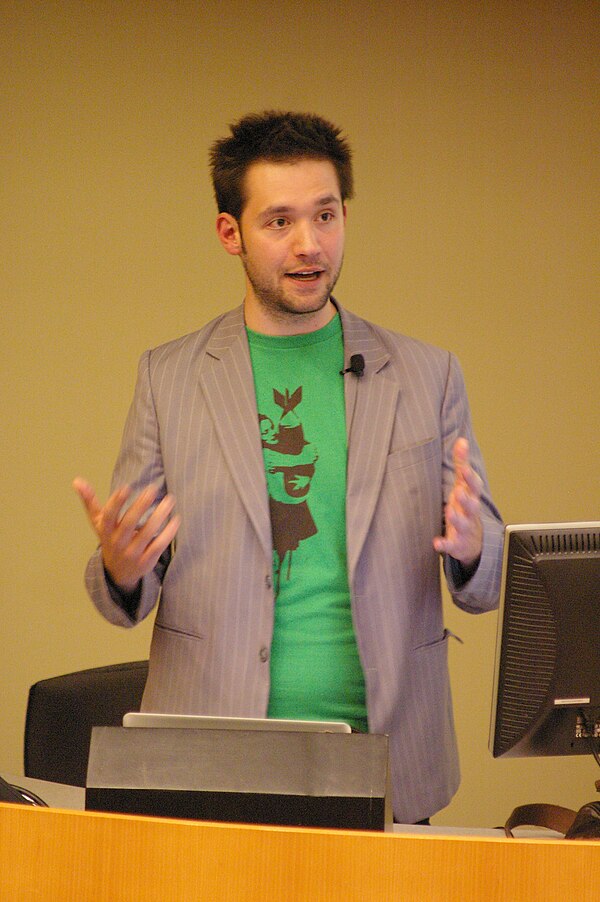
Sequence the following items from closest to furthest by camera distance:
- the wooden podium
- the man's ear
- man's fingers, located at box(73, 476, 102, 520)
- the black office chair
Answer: the wooden podium → man's fingers, located at box(73, 476, 102, 520) → the man's ear → the black office chair

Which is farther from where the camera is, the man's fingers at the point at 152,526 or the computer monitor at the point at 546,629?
the man's fingers at the point at 152,526

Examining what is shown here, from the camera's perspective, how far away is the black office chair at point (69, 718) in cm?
268

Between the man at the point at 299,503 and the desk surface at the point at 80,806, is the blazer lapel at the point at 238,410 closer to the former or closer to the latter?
the man at the point at 299,503

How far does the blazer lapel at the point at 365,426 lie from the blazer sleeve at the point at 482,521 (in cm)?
12

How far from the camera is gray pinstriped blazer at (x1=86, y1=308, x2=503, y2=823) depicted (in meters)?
2.21

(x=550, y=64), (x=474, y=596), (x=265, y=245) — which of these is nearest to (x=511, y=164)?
(x=550, y=64)

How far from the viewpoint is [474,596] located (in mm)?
2191

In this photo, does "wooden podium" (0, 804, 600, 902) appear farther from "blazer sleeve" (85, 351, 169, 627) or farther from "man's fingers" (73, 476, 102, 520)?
"blazer sleeve" (85, 351, 169, 627)

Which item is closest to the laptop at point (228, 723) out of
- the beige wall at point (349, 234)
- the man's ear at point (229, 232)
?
the man's ear at point (229, 232)

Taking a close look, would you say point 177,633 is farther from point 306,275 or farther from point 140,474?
point 306,275

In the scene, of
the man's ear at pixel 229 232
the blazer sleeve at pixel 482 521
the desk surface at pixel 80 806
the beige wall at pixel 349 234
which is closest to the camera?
the desk surface at pixel 80 806

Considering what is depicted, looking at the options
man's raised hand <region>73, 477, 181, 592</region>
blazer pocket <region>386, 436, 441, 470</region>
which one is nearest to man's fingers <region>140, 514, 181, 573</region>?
man's raised hand <region>73, 477, 181, 592</region>

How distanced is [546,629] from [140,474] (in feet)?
3.00

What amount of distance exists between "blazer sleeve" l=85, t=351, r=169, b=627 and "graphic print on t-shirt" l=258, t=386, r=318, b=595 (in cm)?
22
